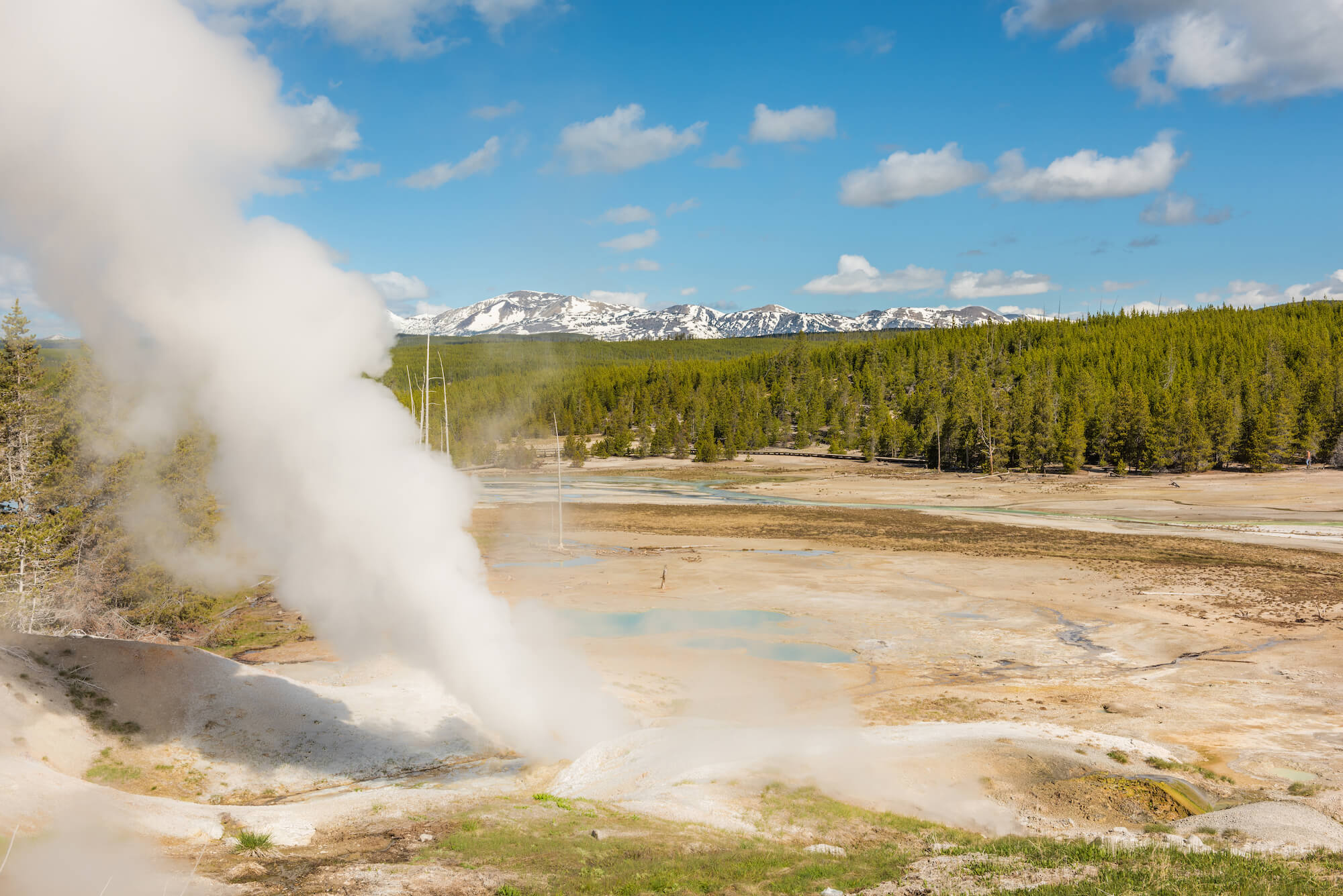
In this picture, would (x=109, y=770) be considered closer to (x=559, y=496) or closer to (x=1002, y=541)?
(x=559, y=496)

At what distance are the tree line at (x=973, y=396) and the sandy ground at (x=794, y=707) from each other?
2934cm

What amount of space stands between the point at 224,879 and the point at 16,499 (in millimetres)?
19370

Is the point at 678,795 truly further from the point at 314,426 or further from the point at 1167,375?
the point at 1167,375

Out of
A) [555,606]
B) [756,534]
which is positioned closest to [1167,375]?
[756,534]

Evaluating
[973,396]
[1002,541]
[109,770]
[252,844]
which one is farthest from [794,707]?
[973,396]

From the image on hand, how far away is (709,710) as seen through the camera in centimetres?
2014

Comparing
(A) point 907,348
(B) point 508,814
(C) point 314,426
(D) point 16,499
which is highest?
(A) point 907,348

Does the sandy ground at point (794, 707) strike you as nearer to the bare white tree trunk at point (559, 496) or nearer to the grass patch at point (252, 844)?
the grass patch at point (252, 844)

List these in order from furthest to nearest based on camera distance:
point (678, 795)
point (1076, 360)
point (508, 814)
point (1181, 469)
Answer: point (1076, 360), point (1181, 469), point (678, 795), point (508, 814)

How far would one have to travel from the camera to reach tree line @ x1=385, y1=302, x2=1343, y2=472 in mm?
81688

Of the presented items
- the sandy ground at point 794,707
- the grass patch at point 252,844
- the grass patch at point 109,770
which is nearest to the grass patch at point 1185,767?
the sandy ground at point 794,707

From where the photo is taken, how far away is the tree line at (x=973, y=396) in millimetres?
81688

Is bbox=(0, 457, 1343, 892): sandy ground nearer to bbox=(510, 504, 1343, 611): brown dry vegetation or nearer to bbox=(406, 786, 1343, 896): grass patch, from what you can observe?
bbox=(510, 504, 1343, 611): brown dry vegetation

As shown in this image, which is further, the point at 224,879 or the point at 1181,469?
the point at 1181,469
